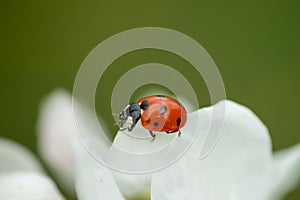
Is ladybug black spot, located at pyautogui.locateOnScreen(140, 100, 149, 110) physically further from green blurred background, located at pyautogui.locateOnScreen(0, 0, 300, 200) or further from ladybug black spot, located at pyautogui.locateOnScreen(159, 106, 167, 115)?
green blurred background, located at pyautogui.locateOnScreen(0, 0, 300, 200)

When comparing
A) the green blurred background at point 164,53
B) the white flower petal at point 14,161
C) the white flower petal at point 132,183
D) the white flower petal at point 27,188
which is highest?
the green blurred background at point 164,53

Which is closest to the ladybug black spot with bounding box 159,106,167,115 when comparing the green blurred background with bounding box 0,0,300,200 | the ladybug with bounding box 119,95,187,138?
the ladybug with bounding box 119,95,187,138

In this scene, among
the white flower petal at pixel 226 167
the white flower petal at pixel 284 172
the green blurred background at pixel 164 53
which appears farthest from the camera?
the green blurred background at pixel 164 53

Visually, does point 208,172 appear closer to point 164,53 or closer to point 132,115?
point 132,115

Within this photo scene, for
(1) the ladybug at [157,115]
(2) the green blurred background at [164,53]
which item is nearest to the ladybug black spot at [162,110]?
(1) the ladybug at [157,115]

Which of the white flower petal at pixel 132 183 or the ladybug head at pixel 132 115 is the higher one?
the ladybug head at pixel 132 115

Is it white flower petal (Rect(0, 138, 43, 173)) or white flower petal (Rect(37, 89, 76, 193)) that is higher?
white flower petal (Rect(37, 89, 76, 193))

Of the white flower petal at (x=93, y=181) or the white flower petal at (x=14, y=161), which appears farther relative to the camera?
the white flower petal at (x=14, y=161)

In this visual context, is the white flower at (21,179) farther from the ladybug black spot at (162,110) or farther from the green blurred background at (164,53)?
the green blurred background at (164,53)
